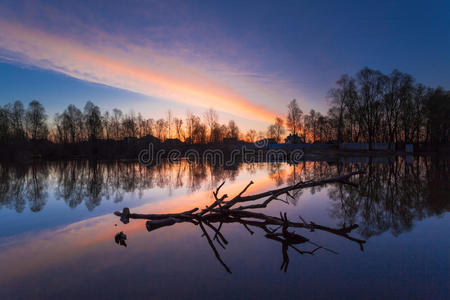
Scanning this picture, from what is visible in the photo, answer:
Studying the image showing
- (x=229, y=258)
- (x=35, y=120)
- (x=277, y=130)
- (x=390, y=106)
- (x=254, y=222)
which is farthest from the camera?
(x=277, y=130)

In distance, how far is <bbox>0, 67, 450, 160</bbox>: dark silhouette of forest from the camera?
45.6 metres

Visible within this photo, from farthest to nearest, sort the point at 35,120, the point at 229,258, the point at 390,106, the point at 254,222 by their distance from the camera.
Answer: the point at 35,120 < the point at 390,106 < the point at 254,222 < the point at 229,258

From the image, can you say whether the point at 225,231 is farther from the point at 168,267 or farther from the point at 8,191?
the point at 8,191

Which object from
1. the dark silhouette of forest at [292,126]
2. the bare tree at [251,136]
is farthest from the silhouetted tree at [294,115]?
the bare tree at [251,136]

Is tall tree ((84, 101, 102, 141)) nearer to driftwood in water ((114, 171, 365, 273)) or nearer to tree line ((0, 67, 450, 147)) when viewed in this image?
tree line ((0, 67, 450, 147))

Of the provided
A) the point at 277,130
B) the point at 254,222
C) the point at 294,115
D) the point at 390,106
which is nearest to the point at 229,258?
the point at 254,222

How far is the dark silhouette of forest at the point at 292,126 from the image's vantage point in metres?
45.6

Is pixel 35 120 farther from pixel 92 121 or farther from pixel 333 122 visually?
pixel 333 122

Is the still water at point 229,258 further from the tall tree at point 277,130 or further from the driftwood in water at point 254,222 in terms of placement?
the tall tree at point 277,130

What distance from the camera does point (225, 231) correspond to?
572 centimetres

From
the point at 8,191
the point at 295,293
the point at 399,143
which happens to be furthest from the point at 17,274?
the point at 399,143

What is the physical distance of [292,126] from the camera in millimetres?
65562

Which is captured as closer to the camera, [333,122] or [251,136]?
[333,122]

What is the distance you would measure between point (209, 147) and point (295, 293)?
65.8 metres
